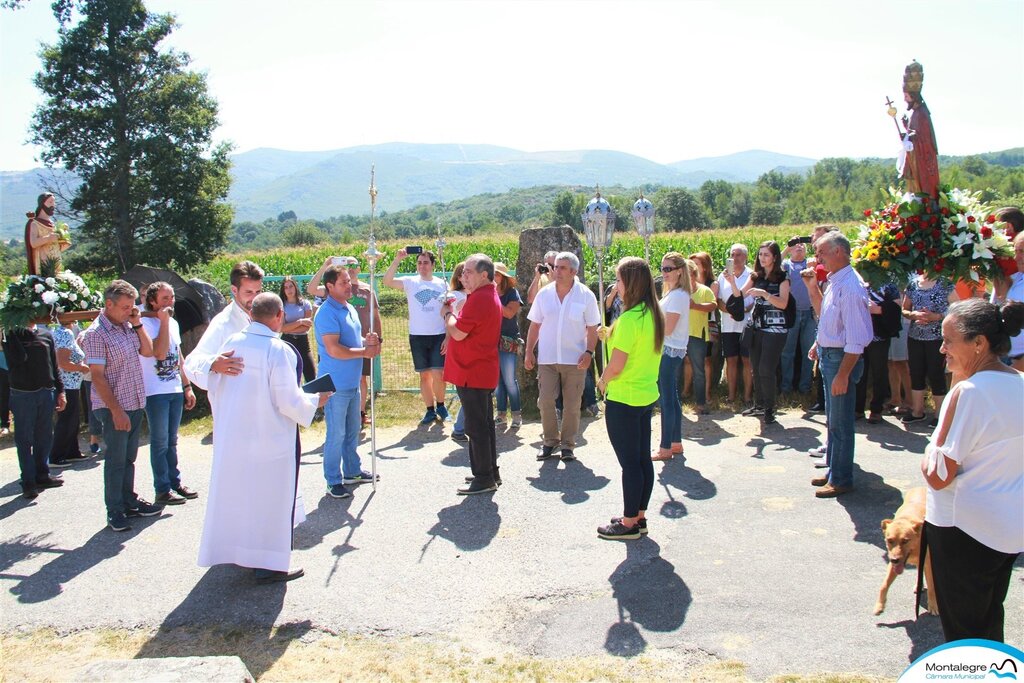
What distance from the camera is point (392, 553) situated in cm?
545

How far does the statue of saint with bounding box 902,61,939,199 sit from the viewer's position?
21.4 ft

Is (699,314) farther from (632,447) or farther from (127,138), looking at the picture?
(127,138)

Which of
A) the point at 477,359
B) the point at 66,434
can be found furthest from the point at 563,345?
the point at 66,434

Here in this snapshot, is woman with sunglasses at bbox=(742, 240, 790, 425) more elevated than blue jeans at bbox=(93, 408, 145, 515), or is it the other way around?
woman with sunglasses at bbox=(742, 240, 790, 425)

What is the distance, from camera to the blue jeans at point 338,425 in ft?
21.6

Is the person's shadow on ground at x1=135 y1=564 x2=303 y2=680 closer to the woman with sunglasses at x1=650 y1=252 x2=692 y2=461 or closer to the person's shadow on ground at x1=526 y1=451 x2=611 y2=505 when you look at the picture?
the person's shadow on ground at x1=526 y1=451 x2=611 y2=505

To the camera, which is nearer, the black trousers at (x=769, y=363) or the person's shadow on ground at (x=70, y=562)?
the person's shadow on ground at (x=70, y=562)

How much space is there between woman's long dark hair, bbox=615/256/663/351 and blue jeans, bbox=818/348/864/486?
1.69 meters

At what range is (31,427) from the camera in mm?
6898

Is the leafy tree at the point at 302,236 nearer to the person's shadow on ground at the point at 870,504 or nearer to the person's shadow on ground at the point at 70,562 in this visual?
the person's shadow on ground at the point at 70,562

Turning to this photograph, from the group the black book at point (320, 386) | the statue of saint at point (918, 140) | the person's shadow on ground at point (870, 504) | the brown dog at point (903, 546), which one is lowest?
the person's shadow on ground at point (870, 504)

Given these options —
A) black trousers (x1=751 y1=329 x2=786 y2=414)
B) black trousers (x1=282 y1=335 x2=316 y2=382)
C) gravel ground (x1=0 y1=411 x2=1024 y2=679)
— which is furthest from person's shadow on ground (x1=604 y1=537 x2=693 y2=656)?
black trousers (x1=282 y1=335 x2=316 y2=382)

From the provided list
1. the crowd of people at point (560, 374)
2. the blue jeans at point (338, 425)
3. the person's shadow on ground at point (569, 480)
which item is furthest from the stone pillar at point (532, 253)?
the blue jeans at point (338, 425)

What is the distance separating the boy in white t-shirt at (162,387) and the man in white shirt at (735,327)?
19.7ft
